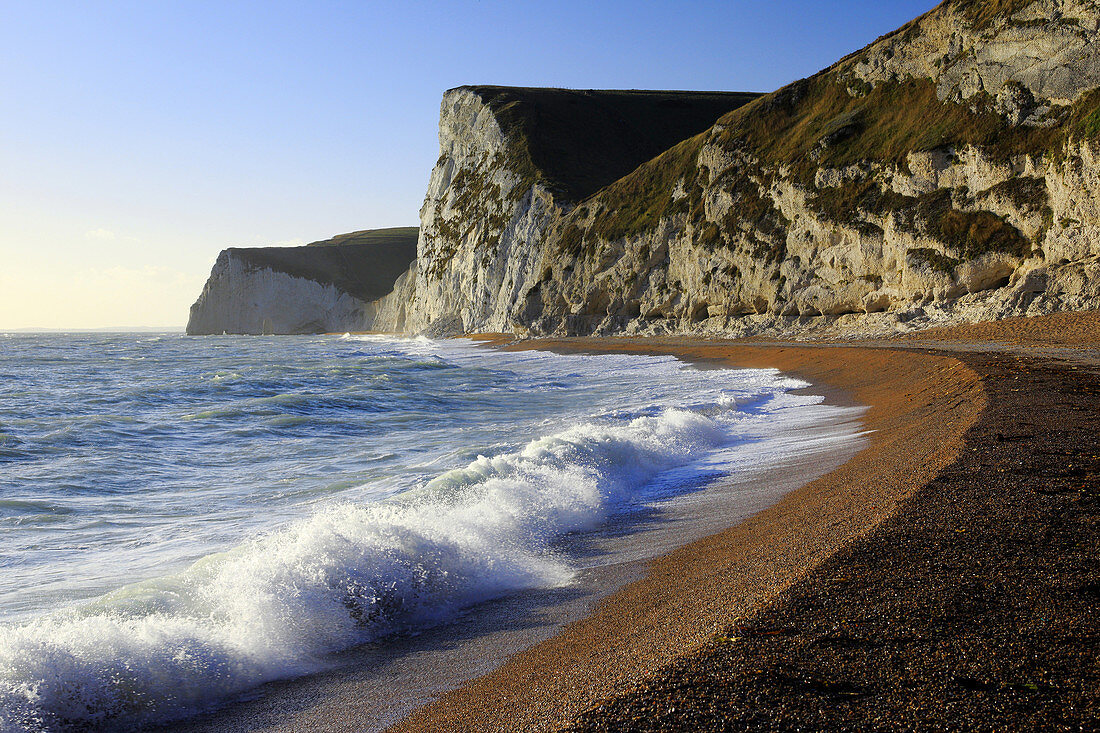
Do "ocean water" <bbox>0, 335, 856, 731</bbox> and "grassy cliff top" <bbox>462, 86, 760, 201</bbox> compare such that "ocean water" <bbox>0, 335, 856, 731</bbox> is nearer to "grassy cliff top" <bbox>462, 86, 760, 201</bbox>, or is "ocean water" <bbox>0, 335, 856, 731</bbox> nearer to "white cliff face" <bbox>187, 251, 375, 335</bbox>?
"grassy cliff top" <bbox>462, 86, 760, 201</bbox>

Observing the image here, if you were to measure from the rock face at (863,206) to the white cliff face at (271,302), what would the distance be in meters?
68.2

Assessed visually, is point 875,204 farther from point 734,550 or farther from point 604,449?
point 734,550

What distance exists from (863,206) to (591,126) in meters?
47.9

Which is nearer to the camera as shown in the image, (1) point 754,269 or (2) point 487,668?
(2) point 487,668

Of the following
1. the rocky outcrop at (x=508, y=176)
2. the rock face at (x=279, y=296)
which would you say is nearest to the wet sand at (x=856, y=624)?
the rocky outcrop at (x=508, y=176)

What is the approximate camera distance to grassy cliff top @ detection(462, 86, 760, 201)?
63719 mm

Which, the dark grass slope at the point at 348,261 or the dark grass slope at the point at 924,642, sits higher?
the dark grass slope at the point at 348,261

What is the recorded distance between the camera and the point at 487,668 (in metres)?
4.05

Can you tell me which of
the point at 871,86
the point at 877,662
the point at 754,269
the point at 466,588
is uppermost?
the point at 871,86

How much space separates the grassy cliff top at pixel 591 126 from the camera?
63.7 metres

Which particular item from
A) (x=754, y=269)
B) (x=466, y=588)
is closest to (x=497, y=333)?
(x=754, y=269)

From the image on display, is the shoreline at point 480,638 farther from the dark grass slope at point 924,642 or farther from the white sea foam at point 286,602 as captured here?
the dark grass slope at point 924,642

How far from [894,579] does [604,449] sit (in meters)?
6.50

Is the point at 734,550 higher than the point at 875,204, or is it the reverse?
the point at 875,204
